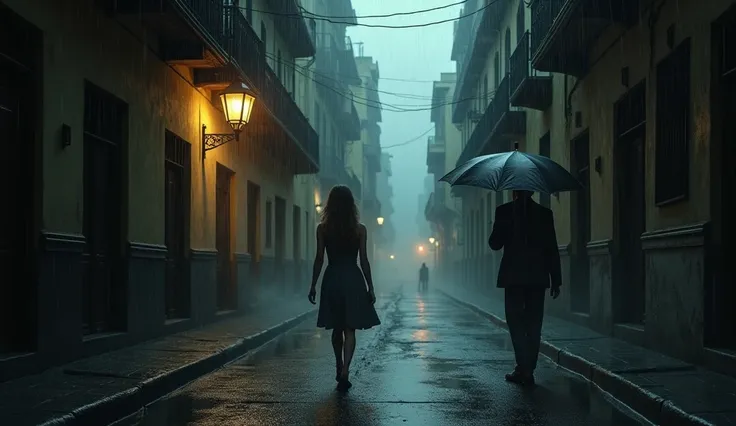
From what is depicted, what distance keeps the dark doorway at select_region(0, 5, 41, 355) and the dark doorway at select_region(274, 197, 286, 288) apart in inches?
609

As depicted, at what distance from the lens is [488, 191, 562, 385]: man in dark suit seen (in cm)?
833

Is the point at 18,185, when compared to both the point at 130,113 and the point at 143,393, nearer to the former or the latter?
the point at 143,393

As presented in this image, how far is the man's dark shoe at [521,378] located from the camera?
8.41m

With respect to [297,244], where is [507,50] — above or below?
above

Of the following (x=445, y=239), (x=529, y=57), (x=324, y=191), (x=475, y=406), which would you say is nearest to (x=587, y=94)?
(x=529, y=57)

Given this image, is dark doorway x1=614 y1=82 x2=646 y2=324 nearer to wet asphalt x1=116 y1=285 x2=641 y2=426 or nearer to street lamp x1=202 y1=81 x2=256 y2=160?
wet asphalt x1=116 y1=285 x2=641 y2=426

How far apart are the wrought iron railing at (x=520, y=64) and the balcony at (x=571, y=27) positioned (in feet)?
3.54

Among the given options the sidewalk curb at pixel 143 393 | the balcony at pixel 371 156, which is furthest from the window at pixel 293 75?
the balcony at pixel 371 156

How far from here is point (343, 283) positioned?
8.20 meters

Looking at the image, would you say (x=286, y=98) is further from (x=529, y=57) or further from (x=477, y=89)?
(x=477, y=89)

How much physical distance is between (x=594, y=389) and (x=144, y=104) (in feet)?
22.3

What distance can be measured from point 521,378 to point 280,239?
16699mm

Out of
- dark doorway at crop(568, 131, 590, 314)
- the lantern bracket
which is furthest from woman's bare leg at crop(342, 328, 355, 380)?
dark doorway at crop(568, 131, 590, 314)

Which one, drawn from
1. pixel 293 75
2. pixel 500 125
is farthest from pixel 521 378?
pixel 293 75
